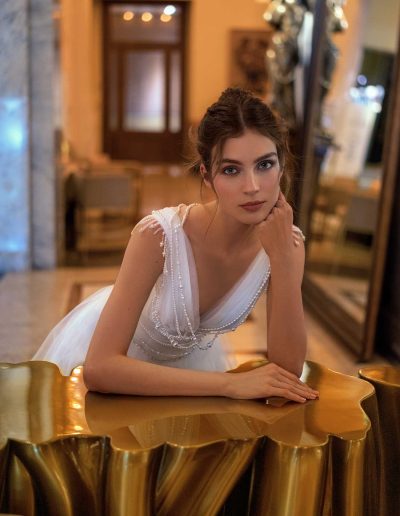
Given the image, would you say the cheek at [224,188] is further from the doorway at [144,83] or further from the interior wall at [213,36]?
the doorway at [144,83]

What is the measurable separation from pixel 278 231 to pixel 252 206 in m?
0.10

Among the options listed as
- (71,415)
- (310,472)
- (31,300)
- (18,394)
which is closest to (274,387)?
(310,472)

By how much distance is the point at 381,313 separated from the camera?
4480 mm

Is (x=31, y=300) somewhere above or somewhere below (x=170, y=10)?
below

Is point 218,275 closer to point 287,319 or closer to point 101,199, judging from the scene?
point 287,319

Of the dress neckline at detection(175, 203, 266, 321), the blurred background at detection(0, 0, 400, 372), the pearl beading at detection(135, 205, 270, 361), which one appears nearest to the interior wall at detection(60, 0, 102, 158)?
the blurred background at detection(0, 0, 400, 372)

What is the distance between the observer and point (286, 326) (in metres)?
1.91

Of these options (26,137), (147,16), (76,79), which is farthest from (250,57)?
(26,137)

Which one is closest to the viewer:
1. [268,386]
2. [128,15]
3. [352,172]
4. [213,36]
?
[268,386]

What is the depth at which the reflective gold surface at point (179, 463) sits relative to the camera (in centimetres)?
141

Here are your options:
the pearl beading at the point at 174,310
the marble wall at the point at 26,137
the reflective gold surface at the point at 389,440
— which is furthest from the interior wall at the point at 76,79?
the reflective gold surface at the point at 389,440

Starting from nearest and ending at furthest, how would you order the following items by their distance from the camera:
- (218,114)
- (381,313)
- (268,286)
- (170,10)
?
(218,114) < (268,286) < (381,313) < (170,10)

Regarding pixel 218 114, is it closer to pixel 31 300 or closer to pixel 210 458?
pixel 210 458

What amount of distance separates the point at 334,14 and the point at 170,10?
34.7 ft
